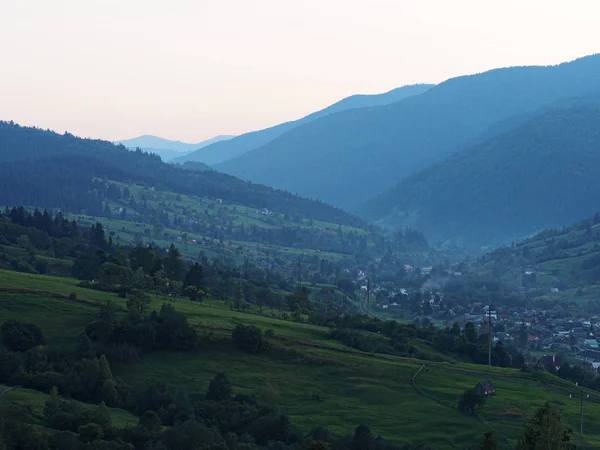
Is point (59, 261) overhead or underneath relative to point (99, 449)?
overhead

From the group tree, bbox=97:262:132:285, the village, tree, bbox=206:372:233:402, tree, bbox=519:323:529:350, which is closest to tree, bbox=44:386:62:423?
tree, bbox=206:372:233:402

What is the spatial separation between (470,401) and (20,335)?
42.3m

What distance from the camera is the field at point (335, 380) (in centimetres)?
8075

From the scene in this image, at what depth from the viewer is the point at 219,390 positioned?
268 feet

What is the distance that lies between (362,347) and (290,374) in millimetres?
16585

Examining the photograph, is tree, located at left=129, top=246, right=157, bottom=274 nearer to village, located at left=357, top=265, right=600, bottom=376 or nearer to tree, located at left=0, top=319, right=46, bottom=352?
tree, located at left=0, top=319, right=46, bottom=352

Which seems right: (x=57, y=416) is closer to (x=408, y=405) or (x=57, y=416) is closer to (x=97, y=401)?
(x=97, y=401)

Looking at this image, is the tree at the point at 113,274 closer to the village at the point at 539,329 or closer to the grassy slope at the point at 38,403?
the grassy slope at the point at 38,403

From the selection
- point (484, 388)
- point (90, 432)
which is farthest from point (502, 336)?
point (90, 432)

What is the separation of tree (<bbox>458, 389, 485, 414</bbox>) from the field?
942mm

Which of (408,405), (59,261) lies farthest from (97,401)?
(59,261)

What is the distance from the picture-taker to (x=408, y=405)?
86.9 m

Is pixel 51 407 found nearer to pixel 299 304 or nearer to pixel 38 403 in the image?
pixel 38 403

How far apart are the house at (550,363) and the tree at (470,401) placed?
34368 mm
